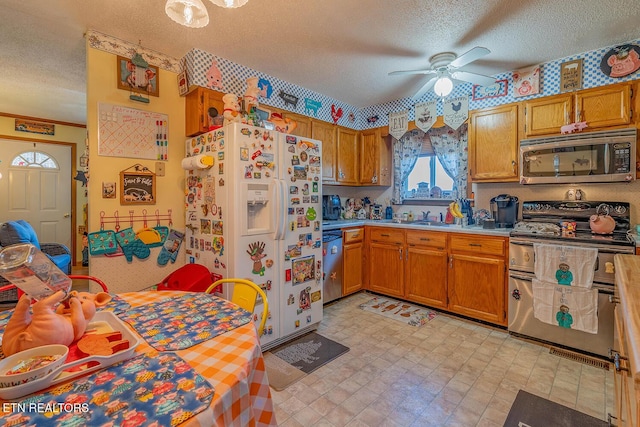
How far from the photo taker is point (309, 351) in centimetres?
246

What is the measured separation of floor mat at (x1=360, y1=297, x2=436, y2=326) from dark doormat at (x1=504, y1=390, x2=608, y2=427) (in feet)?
3.84

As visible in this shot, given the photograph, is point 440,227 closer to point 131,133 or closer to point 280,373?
point 280,373

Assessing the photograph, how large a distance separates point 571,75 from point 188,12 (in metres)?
3.17

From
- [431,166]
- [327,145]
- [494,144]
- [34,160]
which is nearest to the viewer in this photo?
[494,144]

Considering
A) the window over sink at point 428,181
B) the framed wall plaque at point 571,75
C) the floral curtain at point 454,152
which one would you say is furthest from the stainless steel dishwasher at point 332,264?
the framed wall plaque at point 571,75

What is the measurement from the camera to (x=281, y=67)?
117 inches

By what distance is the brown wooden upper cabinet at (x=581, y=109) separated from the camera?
2.49 meters

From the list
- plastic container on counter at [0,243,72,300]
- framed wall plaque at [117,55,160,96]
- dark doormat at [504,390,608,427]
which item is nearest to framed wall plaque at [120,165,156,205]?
framed wall plaque at [117,55,160,96]

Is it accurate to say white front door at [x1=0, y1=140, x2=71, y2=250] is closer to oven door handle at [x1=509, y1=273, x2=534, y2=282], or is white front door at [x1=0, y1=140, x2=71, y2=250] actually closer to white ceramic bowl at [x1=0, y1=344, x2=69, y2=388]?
white ceramic bowl at [x1=0, y1=344, x2=69, y2=388]

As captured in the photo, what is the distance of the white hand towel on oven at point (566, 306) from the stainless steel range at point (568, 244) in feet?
0.16

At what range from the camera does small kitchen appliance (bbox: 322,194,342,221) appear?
13.1 ft

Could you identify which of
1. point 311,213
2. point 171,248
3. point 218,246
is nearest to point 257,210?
point 218,246

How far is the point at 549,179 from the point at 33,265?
3.50m

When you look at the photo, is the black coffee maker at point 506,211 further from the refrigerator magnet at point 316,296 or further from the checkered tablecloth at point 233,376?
the checkered tablecloth at point 233,376
